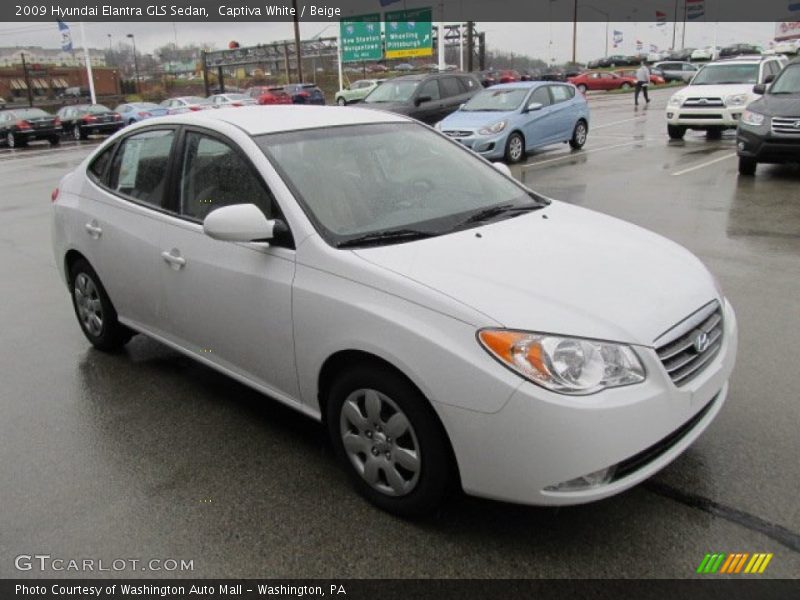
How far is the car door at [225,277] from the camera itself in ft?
10.6

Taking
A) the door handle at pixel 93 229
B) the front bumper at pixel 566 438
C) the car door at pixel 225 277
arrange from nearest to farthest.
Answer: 1. the front bumper at pixel 566 438
2. the car door at pixel 225 277
3. the door handle at pixel 93 229

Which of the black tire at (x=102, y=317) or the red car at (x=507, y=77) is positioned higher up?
the red car at (x=507, y=77)

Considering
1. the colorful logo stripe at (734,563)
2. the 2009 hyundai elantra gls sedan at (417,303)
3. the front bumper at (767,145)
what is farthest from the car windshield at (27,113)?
the colorful logo stripe at (734,563)

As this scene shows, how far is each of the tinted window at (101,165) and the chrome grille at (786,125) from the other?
950 cm

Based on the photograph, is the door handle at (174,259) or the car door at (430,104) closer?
the door handle at (174,259)

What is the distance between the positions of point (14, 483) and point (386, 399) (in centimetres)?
195

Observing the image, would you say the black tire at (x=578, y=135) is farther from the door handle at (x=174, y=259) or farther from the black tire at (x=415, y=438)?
the black tire at (x=415, y=438)

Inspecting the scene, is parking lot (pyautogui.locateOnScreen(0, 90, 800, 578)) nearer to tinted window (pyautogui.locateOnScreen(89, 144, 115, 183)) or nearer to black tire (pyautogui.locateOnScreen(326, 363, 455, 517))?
black tire (pyautogui.locateOnScreen(326, 363, 455, 517))

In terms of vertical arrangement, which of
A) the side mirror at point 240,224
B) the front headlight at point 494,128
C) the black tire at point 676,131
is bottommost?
the black tire at point 676,131

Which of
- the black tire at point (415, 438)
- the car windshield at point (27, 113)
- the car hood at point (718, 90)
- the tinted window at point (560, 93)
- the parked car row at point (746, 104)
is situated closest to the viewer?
the black tire at point (415, 438)

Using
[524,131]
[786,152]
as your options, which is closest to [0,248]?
[524,131]

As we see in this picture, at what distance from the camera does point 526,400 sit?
241cm

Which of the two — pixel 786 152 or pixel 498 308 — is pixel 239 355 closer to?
pixel 498 308

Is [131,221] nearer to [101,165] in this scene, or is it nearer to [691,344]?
[101,165]
